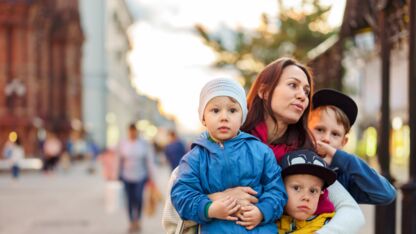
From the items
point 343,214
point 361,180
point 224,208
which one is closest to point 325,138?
point 361,180

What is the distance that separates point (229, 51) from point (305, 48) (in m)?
3.81

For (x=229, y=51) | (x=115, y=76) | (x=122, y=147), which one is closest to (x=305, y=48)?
(x=229, y=51)

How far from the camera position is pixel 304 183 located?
3.77 m

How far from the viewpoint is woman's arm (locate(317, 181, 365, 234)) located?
150 inches

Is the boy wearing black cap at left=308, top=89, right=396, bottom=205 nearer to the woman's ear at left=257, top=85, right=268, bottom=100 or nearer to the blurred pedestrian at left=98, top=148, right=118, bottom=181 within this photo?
the woman's ear at left=257, top=85, right=268, bottom=100

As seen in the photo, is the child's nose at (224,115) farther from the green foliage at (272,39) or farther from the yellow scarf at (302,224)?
the green foliage at (272,39)

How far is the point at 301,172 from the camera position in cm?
376

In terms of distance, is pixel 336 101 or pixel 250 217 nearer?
pixel 250 217

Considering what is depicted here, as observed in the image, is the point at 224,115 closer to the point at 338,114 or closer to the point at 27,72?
the point at 338,114

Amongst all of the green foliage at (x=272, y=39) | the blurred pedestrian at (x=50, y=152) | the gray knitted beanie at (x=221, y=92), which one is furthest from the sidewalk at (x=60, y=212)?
the gray knitted beanie at (x=221, y=92)

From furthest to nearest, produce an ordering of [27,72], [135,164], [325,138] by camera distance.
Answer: [27,72], [135,164], [325,138]

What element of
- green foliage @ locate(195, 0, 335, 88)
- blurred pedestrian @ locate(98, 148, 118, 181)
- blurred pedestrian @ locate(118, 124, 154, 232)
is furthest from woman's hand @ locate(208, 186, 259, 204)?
green foliage @ locate(195, 0, 335, 88)

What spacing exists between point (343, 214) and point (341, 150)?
1.53ft

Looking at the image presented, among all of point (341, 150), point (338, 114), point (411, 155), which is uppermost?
point (338, 114)
